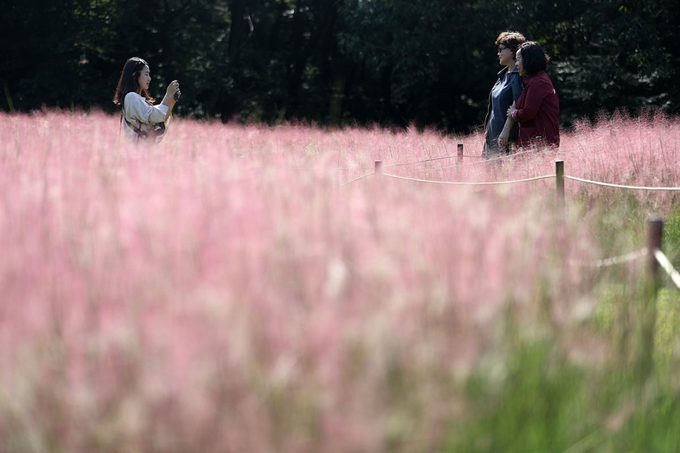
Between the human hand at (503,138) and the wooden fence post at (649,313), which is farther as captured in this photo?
the human hand at (503,138)

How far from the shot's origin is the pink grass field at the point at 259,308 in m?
2.35

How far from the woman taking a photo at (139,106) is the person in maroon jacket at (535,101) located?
2764mm

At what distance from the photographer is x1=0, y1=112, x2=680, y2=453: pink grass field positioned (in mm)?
2352

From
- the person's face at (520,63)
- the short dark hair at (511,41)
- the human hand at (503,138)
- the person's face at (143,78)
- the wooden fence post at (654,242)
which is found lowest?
the wooden fence post at (654,242)

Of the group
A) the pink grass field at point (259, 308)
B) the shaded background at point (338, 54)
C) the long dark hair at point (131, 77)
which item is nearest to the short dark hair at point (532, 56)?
the long dark hair at point (131, 77)

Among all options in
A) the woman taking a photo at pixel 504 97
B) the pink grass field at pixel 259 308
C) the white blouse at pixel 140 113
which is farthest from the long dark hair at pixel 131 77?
the pink grass field at pixel 259 308

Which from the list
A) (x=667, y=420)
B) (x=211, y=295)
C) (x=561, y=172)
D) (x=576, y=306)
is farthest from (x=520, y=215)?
(x=561, y=172)

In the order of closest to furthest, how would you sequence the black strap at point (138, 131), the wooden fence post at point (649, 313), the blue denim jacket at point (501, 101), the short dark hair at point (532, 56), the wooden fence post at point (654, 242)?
the wooden fence post at point (649, 313), the wooden fence post at point (654, 242), the black strap at point (138, 131), the short dark hair at point (532, 56), the blue denim jacket at point (501, 101)

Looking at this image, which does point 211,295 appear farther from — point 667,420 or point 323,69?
point 323,69

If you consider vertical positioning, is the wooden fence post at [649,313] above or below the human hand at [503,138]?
below

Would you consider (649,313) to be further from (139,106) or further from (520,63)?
(139,106)

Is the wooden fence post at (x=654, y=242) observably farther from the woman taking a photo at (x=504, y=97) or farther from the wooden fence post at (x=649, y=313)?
the woman taking a photo at (x=504, y=97)

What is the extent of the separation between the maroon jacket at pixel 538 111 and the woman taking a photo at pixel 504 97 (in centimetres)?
15

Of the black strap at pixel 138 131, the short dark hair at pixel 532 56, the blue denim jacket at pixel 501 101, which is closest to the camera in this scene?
the black strap at pixel 138 131
